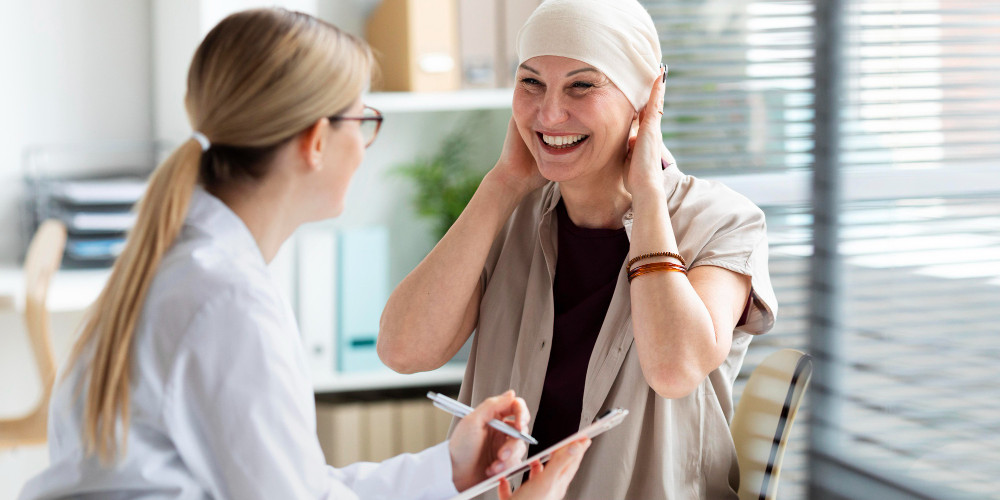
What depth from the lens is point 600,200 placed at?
1570mm

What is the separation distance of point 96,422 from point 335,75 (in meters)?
0.46

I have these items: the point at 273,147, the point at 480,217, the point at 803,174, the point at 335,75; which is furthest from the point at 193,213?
the point at 803,174

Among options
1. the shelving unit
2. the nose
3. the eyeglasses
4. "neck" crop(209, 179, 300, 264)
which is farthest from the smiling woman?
the shelving unit

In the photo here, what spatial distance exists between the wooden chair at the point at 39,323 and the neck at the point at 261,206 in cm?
160

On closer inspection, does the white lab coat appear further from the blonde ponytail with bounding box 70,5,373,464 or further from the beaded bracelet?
the beaded bracelet

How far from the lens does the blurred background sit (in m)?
2.11

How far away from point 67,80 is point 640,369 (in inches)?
107

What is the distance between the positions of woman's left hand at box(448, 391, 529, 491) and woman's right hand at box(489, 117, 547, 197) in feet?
1.47

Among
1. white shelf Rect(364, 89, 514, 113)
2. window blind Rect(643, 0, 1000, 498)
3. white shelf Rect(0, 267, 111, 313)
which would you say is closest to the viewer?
window blind Rect(643, 0, 1000, 498)

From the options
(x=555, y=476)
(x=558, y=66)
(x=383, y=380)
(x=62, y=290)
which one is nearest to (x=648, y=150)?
(x=558, y=66)

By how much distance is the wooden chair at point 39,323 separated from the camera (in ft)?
8.02

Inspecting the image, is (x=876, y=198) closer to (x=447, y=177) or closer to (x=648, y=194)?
(x=648, y=194)

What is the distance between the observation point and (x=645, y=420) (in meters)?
1.42

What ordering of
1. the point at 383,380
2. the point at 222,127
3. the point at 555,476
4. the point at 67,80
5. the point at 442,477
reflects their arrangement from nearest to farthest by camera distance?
the point at 222,127 < the point at 555,476 < the point at 442,477 < the point at 383,380 < the point at 67,80
